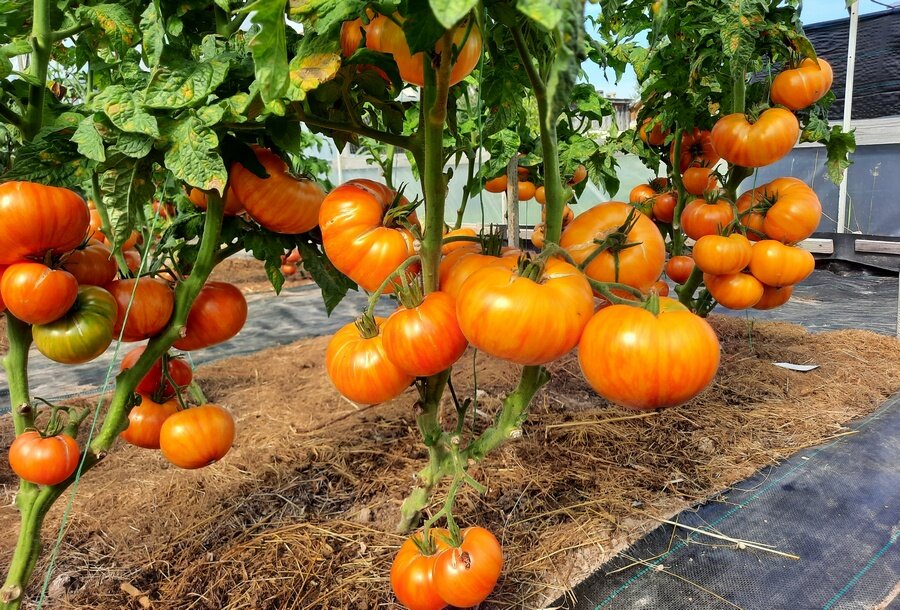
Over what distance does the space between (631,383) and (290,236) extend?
839 mm

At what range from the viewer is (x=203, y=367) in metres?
3.65

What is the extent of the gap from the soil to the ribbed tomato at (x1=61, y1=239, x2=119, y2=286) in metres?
0.82

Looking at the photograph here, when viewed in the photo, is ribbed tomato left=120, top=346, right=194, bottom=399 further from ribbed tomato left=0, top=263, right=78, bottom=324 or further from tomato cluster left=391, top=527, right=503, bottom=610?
tomato cluster left=391, top=527, right=503, bottom=610

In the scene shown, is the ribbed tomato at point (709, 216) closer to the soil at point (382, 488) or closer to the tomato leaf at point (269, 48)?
the soil at point (382, 488)

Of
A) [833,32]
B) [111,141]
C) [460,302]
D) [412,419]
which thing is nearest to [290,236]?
[111,141]

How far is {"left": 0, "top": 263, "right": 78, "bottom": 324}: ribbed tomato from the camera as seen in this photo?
3.07 ft

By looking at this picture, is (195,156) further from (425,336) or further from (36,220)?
(425,336)

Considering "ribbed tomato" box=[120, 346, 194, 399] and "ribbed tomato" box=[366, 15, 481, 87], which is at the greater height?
"ribbed tomato" box=[366, 15, 481, 87]

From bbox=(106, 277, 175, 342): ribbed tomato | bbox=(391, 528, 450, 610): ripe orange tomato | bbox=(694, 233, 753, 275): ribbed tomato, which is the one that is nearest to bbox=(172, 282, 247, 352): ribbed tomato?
bbox=(106, 277, 175, 342): ribbed tomato

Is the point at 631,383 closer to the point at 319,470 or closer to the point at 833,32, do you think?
the point at 319,470

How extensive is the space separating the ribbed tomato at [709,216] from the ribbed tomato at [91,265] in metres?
1.79

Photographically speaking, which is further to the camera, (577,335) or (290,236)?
(290,236)

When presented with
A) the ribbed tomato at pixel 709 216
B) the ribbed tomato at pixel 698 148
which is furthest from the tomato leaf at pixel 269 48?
the ribbed tomato at pixel 698 148

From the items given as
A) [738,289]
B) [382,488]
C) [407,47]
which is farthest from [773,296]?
[407,47]
